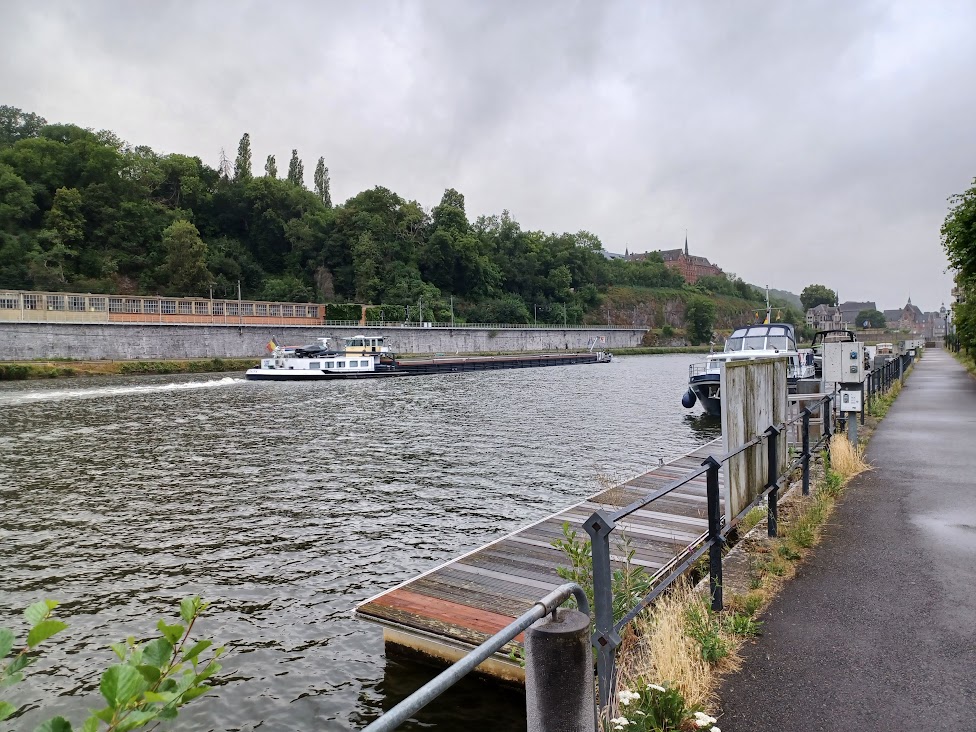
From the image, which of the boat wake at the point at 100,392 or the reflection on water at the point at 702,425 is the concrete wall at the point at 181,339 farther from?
the reflection on water at the point at 702,425

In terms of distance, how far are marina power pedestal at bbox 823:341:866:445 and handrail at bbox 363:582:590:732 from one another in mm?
11597

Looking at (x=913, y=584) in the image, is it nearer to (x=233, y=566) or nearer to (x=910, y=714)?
(x=910, y=714)

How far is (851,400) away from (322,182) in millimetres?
147925

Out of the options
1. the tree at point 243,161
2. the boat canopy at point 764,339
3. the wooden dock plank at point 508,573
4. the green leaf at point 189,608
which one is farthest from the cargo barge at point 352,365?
the tree at point 243,161

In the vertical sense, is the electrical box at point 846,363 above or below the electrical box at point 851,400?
above

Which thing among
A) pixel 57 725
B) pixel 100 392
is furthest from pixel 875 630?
pixel 100 392

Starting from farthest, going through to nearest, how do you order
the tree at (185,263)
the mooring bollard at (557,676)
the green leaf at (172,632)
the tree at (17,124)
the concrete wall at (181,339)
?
the tree at (17,124)
the tree at (185,263)
the concrete wall at (181,339)
the mooring bollard at (557,676)
the green leaf at (172,632)

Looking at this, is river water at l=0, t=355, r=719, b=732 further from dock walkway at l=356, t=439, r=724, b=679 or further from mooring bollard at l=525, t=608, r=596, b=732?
mooring bollard at l=525, t=608, r=596, b=732

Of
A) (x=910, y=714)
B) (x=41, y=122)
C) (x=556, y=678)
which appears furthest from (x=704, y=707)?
(x=41, y=122)

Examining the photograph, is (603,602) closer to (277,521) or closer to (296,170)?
(277,521)

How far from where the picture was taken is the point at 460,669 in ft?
7.32

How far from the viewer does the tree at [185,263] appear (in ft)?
307

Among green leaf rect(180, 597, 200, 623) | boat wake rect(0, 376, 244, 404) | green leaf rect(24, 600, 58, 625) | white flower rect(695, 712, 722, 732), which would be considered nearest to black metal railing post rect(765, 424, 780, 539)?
white flower rect(695, 712, 722, 732)

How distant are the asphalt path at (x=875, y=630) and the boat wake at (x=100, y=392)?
118 ft
